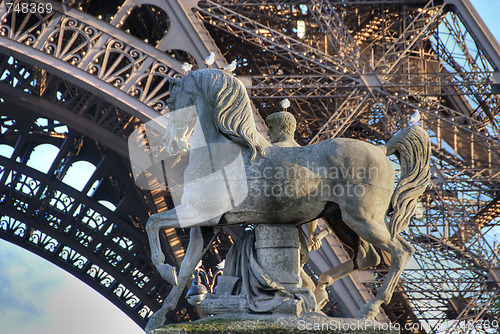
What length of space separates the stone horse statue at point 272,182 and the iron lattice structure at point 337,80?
346 inches

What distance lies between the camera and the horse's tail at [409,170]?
7703mm

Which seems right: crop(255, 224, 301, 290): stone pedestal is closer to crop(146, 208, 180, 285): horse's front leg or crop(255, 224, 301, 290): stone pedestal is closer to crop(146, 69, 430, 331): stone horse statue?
crop(146, 69, 430, 331): stone horse statue

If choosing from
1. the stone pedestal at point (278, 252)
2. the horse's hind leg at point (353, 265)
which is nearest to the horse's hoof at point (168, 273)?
the stone pedestal at point (278, 252)

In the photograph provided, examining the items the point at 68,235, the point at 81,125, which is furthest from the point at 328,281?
the point at 68,235

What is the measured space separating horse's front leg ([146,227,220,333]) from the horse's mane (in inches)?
27.4

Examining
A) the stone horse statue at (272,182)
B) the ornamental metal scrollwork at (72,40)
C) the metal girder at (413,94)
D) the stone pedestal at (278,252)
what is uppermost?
the ornamental metal scrollwork at (72,40)

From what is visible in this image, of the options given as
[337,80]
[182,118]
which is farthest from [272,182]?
[337,80]

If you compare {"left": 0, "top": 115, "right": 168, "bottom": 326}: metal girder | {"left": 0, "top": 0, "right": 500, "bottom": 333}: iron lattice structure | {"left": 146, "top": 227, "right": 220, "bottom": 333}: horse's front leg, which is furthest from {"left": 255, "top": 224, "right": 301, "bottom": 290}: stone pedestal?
{"left": 0, "top": 115, "right": 168, "bottom": 326}: metal girder

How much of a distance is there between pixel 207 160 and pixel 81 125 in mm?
14069

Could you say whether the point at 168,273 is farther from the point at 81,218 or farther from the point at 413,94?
the point at 81,218

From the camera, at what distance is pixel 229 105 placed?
7.67 meters

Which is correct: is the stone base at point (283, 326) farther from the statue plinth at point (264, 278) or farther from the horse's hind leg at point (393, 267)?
the horse's hind leg at point (393, 267)

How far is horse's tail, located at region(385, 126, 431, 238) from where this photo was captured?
303 inches

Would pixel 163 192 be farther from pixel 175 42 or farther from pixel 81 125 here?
pixel 175 42
